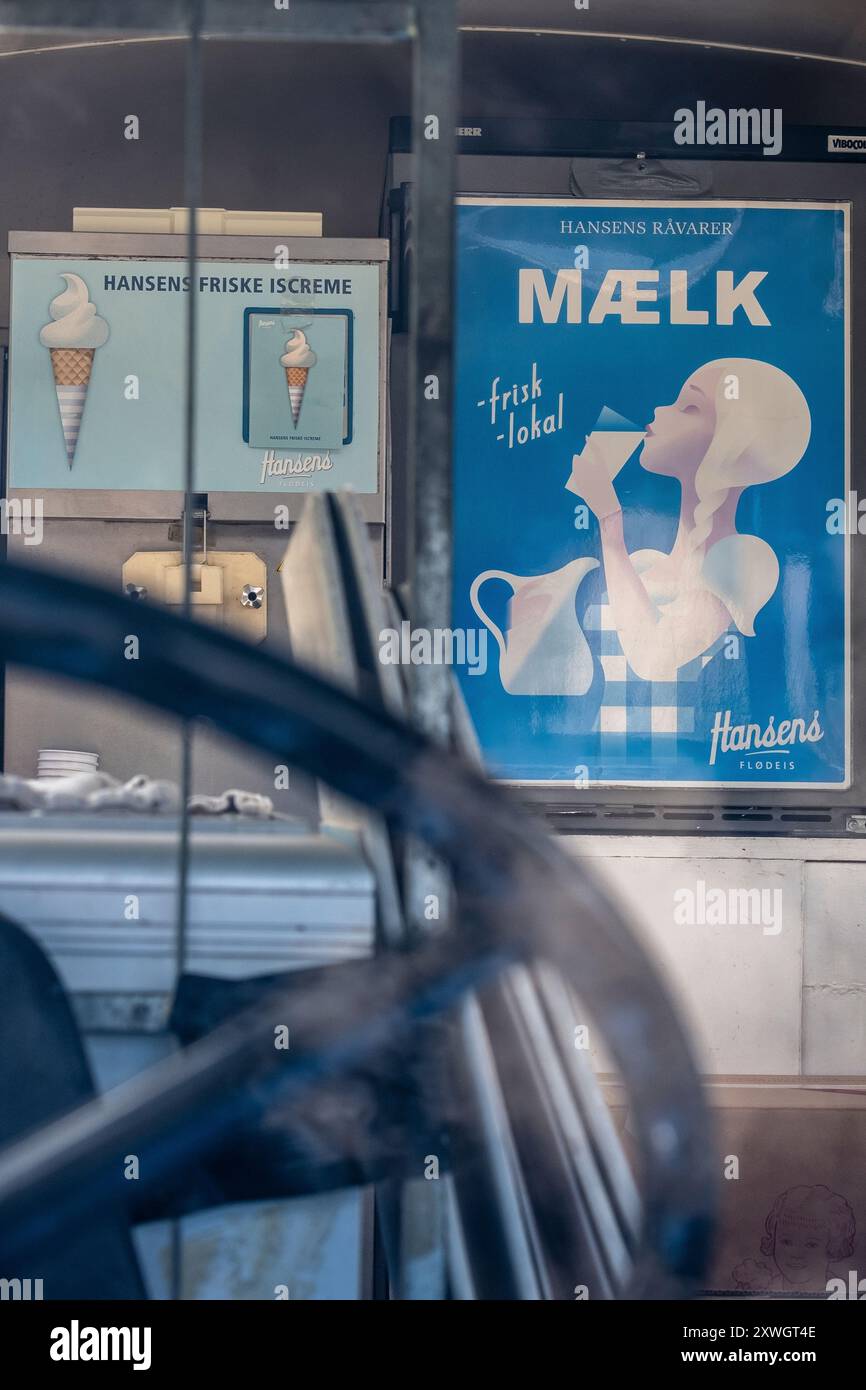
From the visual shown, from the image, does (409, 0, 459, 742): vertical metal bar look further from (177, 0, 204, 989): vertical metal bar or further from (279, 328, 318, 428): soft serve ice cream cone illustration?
(279, 328, 318, 428): soft serve ice cream cone illustration

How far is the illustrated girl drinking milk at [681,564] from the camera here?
202cm

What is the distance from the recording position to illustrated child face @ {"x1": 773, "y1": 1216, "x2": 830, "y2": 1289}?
161 cm

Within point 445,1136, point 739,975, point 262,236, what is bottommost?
point 739,975

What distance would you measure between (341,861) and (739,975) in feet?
4.80

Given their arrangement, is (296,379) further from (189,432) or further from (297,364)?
(189,432)

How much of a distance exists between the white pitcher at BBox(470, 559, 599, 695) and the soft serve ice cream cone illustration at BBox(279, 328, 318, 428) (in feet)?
1.41

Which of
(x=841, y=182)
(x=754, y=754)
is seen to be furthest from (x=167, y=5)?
(x=841, y=182)

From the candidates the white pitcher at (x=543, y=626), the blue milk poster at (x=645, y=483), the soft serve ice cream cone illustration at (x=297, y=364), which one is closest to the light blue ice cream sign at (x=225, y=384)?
the soft serve ice cream cone illustration at (x=297, y=364)

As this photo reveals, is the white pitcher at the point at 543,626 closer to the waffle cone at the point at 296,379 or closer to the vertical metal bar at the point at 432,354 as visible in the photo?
the waffle cone at the point at 296,379

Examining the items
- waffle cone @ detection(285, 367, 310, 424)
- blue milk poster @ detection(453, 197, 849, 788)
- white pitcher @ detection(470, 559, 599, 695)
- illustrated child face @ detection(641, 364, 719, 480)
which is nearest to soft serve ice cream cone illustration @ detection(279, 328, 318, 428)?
waffle cone @ detection(285, 367, 310, 424)

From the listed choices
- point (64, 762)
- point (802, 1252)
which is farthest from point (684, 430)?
point (802, 1252)

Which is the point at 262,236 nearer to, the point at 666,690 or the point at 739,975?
the point at 666,690

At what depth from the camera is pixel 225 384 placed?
6.56ft

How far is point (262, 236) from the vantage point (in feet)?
6.66
